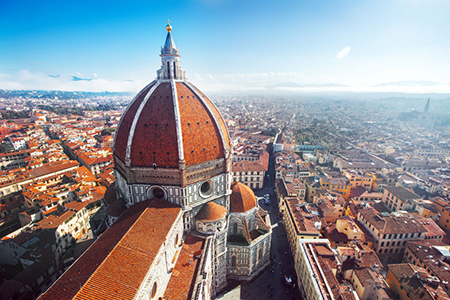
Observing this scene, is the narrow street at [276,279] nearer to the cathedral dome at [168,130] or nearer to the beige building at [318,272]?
the beige building at [318,272]

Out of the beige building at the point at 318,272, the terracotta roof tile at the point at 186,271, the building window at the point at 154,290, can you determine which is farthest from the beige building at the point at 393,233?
the building window at the point at 154,290

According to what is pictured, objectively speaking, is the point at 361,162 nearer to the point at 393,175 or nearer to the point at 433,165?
the point at 393,175

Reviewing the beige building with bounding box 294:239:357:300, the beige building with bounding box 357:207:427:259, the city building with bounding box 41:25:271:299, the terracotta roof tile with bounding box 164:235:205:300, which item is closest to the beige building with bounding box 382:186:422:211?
the beige building with bounding box 357:207:427:259

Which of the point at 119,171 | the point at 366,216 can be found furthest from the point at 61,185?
the point at 366,216

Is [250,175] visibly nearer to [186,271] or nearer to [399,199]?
[399,199]

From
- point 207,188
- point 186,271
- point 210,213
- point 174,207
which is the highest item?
point 207,188

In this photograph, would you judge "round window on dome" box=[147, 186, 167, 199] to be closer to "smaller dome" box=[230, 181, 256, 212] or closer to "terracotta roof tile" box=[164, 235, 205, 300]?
"terracotta roof tile" box=[164, 235, 205, 300]

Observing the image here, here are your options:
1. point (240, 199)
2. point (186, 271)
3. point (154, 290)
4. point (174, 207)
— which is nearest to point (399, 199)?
point (240, 199)
